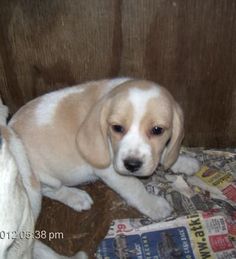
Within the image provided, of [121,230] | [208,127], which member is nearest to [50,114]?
[121,230]

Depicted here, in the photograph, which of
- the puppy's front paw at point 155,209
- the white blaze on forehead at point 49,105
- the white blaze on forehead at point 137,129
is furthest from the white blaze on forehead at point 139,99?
the puppy's front paw at point 155,209

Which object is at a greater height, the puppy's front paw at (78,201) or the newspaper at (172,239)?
the puppy's front paw at (78,201)

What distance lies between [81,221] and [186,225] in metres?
0.64

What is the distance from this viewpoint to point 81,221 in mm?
2807

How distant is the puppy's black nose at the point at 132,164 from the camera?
7.39ft

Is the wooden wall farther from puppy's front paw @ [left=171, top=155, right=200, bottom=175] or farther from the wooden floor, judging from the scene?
the wooden floor

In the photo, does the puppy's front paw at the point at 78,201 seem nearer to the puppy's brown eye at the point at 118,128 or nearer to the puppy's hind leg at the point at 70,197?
the puppy's hind leg at the point at 70,197

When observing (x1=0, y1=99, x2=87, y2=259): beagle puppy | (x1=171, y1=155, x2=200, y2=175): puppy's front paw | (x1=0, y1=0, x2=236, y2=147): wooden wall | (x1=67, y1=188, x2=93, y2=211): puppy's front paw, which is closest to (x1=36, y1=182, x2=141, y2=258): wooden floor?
(x1=67, y1=188, x2=93, y2=211): puppy's front paw

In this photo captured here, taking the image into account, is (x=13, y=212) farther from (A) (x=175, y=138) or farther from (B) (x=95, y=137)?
(A) (x=175, y=138)

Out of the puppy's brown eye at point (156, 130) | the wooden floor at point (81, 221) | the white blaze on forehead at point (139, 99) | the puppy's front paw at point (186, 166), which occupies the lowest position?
the wooden floor at point (81, 221)

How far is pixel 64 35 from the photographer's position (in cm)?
257

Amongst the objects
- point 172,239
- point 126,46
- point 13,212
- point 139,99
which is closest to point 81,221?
point 172,239

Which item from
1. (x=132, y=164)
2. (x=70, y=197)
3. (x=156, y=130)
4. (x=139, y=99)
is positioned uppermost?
(x=139, y=99)

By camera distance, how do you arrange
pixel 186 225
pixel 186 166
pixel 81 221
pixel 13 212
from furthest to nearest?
pixel 186 166, pixel 81 221, pixel 186 225, pixel 13 212
